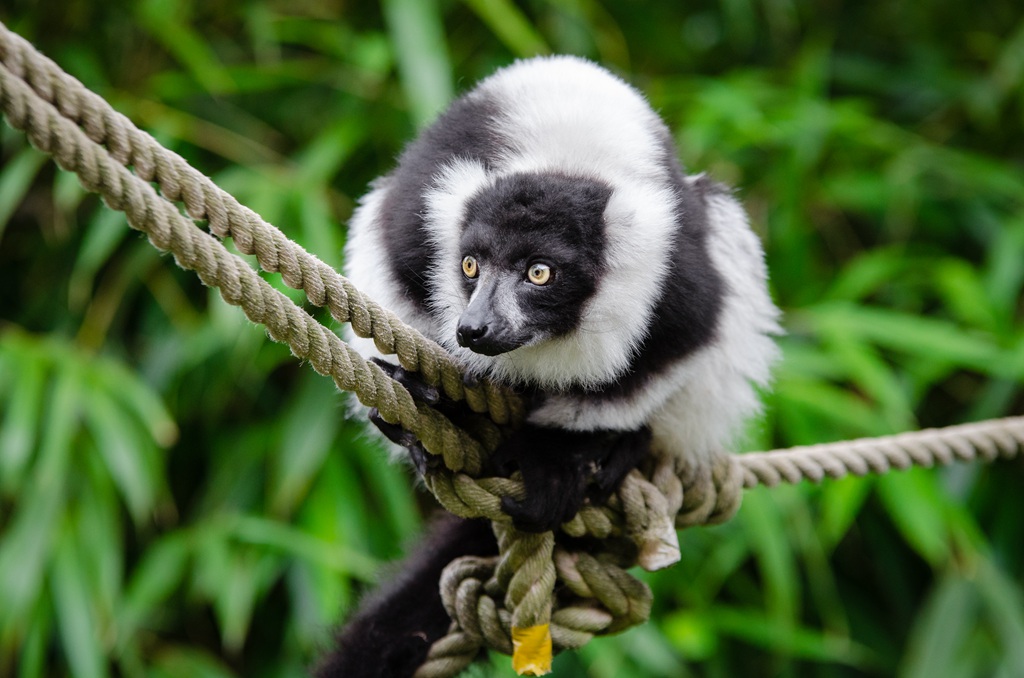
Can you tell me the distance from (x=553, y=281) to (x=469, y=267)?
0.12 meters

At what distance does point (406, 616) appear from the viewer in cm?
163

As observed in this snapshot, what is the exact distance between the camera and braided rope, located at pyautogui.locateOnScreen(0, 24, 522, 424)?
930 millimetres

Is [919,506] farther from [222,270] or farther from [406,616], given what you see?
[222,270]

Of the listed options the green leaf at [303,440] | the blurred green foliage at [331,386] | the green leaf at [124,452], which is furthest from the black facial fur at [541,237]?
the green leaf at [124,452]

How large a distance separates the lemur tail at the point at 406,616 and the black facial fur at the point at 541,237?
1.46 feet

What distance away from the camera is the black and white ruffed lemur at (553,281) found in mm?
1413

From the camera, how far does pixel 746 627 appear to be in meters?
2.71

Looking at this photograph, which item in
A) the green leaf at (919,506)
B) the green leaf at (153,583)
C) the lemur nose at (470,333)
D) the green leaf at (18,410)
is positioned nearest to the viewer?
the lemur nose at (470,333)

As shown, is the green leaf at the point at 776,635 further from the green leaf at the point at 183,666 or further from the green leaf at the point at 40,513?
the green leaf at the point at 40,513

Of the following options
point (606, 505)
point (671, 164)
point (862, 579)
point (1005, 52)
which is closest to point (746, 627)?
point (862, 579)

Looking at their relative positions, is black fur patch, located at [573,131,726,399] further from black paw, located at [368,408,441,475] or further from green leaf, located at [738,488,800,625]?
green leaf, located at [738,488,800,625]

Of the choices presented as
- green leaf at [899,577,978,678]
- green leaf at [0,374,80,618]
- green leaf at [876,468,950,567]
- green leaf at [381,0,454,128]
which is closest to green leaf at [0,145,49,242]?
green leaf at [0,374,80,618]

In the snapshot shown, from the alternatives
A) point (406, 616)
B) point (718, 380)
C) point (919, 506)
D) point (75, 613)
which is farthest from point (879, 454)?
point (75, 613)

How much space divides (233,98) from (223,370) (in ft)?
3.21
